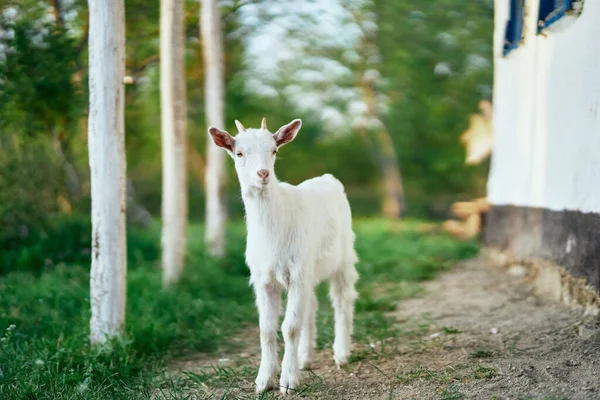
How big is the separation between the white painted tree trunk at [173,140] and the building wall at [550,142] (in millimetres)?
4224

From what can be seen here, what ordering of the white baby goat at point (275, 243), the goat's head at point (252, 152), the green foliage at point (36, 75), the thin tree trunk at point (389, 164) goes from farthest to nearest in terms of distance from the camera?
the thin tree trunk at point (389, 164), the green foliage at point (36, 75), the white baby goat at point (275, 243), the goat's head at point (252, 152)

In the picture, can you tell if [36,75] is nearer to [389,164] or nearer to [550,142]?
[550,142]

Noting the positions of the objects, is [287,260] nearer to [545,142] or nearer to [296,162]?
[545,142]

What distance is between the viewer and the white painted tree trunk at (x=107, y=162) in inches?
216

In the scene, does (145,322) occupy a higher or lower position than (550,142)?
lower

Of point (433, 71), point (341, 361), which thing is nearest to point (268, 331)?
point (341, 361)

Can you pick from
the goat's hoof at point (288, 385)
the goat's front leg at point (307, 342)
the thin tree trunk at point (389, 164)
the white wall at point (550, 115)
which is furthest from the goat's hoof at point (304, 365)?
the thin tree trunk at point (389, 164)

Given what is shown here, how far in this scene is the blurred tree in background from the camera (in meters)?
8.51

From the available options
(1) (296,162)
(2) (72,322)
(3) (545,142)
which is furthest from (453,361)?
(1) (296,162)

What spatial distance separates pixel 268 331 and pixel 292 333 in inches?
7.6

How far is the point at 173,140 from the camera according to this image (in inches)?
326

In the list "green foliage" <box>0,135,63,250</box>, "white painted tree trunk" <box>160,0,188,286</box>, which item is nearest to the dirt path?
"white painted tree trunk" <box>160,0,188,286</box>

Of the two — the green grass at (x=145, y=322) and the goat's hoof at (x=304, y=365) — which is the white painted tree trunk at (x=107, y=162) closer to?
the green grass at (x=145, y=322)

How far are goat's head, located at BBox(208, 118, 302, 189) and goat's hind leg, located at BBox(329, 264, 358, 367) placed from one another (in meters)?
1.44
